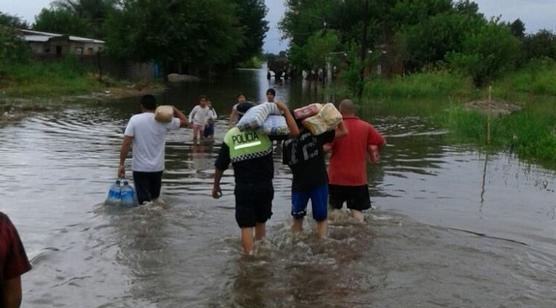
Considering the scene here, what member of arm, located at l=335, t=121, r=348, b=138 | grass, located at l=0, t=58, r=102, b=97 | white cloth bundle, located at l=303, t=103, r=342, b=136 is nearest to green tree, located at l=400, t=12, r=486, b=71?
grass, located at l=0, t=58, r=102, b=97

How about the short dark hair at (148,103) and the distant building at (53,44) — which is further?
the distant building at (53,44)

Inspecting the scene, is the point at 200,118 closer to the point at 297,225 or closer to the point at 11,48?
the point at 297,225

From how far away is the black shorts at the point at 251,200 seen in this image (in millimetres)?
7355

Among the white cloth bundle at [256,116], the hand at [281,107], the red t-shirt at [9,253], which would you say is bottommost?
the red t-shirt at [9,253]

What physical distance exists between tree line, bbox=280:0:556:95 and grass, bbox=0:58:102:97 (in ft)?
50.7

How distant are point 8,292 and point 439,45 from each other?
46.8m

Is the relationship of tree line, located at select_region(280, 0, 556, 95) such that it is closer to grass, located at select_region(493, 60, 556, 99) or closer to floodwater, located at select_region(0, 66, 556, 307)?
grass, located at select_region(493, 60, 556, 99)

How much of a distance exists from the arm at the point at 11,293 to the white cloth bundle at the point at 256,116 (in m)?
4.04

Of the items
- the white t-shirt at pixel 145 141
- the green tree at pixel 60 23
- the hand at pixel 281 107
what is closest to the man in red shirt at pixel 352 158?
the hand at pixel 281 107

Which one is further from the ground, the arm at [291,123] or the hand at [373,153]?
the arm at [291,123]

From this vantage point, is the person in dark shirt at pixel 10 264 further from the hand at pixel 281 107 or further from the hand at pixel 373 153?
the hand at pixel 373 153

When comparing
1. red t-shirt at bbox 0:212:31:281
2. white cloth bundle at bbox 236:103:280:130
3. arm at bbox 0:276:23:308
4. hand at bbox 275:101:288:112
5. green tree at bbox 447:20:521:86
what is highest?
green tree at bbox 447:20:521:86

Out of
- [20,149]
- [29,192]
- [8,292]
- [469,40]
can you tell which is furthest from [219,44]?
[8,292]

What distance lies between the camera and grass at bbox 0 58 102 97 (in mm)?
35750
